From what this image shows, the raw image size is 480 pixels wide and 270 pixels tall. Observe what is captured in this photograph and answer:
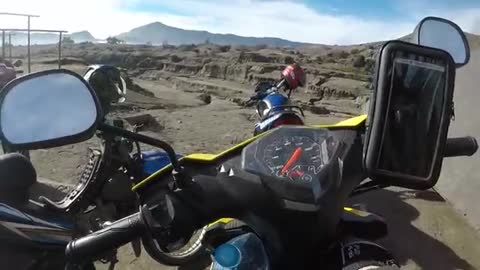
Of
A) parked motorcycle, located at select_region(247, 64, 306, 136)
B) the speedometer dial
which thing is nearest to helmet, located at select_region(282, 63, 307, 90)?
parked motorcycle, located at select_region(247, 64, 306, 136)

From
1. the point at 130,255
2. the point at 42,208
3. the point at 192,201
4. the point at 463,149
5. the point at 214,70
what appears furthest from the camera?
the point at 214,70

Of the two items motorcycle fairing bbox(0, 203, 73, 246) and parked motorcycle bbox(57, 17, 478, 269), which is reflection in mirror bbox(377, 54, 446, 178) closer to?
parked motorcycle bbox(57, 17, 478, 269)

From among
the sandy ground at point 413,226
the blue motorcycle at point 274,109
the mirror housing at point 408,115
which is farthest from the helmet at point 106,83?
the blue motorcycle at point 274,109

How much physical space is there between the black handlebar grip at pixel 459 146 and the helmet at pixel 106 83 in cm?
143

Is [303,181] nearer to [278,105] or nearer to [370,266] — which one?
[370,266]

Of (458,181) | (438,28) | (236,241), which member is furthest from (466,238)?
(236,241)

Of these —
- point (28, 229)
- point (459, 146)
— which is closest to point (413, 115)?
point (459, 146)

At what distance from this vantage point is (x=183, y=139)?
33.0 feet

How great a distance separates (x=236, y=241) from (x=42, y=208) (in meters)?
1.59

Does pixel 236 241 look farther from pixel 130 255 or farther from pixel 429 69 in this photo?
pixel 130 255

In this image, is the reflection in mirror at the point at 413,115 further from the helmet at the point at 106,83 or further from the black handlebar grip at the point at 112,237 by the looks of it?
the helmet at the point at 106,83

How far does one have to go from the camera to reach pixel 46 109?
55.8 inches

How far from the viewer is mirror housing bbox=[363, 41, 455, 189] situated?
46.4 inches

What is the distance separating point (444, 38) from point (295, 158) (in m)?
0.83
